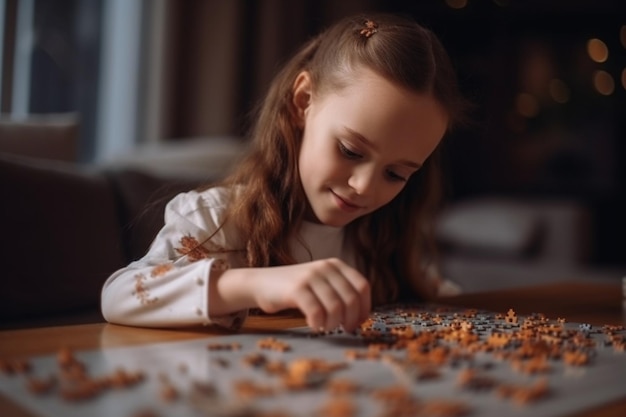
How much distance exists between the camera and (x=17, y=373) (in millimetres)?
717

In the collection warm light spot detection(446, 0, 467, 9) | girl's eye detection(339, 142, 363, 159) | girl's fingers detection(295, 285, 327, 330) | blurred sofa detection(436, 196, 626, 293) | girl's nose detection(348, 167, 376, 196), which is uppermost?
warm light spot detection(446, 0, 467, 9)

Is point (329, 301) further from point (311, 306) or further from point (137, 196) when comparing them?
point (137, 196)

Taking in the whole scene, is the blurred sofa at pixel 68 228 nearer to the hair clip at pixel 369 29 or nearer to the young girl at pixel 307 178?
the young girl at pixel 307 178

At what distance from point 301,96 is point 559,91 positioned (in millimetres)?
3989

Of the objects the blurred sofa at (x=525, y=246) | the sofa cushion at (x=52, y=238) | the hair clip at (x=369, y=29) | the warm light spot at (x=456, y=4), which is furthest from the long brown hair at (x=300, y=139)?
the warm light spot at (x=456, y=4)

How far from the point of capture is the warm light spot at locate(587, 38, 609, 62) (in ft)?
15.8

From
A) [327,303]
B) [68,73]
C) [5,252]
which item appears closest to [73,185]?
[5,252]

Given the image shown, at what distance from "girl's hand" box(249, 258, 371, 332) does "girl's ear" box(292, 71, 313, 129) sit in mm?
532

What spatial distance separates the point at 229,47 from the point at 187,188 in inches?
96.6

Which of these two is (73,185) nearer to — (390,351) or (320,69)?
(320,69)

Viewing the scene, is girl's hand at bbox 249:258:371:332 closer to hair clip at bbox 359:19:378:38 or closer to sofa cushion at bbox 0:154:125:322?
hair clip at bbox 359:19:378:38

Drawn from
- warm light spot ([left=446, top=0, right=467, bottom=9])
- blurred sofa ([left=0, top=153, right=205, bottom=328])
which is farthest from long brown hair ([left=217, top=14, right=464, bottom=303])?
warm light spot ([left=446, top=0, right=467, bottom=9])

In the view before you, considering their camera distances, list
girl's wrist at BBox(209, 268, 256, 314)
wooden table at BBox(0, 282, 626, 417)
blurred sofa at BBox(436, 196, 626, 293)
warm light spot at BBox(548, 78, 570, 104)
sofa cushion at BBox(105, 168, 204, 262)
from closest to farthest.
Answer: wooden table at BBox(0, 282, 626, 417), girl's wrist at BBox(209, 268, 256, 314), sofa cushion at BBox(105, 168, 204, 262), blurred sofa at BBox(436, 196, 626, 293), warm light spot at BBox(548, 78, 570, 104)

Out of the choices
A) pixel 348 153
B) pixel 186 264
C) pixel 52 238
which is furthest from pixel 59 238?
pixel 348 153
